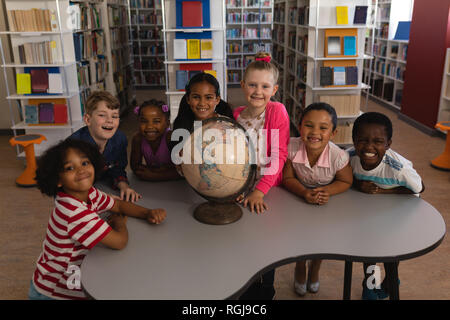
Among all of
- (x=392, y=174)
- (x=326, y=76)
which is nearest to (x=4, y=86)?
(x=326, y=76)

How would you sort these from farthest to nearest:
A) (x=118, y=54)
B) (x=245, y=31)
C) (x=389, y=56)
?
(x=245, y=31)
(x=389, y=56)
(x=118, y=54)

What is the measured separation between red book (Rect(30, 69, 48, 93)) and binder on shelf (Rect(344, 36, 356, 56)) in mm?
3541

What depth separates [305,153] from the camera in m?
1.86

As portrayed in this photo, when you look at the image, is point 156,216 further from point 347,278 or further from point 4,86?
point 4,86

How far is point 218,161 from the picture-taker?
138 cm

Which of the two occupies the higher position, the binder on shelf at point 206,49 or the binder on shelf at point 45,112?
the binder on shelf at point 206,49

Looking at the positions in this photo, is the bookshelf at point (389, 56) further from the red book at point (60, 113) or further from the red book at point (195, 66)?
the red book at point (60, 113)

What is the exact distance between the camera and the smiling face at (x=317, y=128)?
69.0 inches

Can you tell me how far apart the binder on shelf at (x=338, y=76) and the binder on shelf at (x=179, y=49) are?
6.10 ft

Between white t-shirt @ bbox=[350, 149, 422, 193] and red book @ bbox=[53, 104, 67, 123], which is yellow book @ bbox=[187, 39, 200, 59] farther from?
white t-shirt @ bbox=[350, 149, 422, 193]

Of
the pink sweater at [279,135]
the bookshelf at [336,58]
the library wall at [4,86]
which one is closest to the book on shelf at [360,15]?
the bookshelf at [336,58]

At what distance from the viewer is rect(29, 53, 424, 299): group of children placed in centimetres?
141

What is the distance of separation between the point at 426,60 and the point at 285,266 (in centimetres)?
490

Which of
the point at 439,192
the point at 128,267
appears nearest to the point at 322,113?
the point at 128,267
